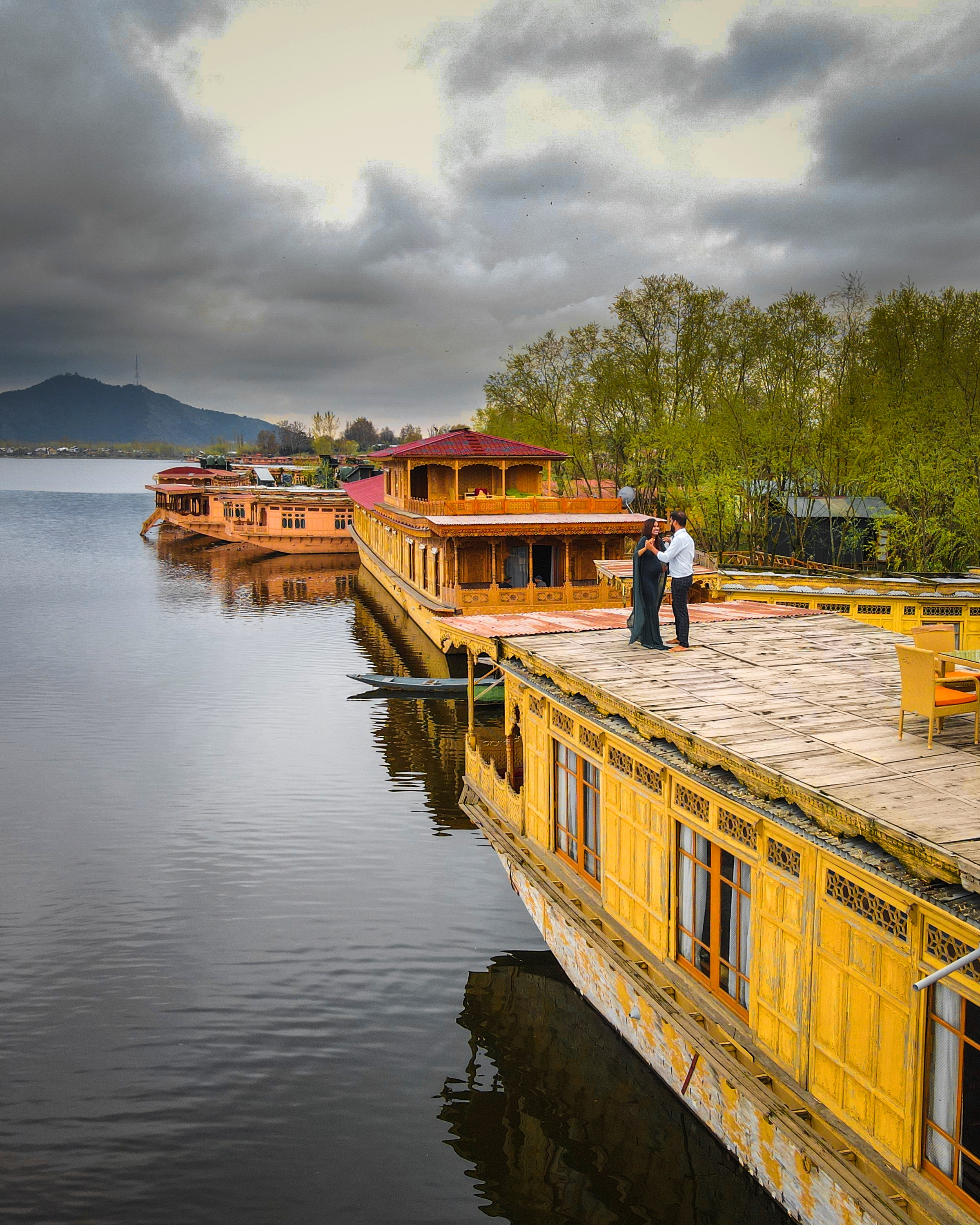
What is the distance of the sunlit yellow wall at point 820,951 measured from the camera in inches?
266

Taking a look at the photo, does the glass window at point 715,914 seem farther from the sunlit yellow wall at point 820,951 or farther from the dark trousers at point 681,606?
the dark trousers at point 681,606

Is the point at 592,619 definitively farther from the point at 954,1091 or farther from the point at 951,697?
the point at 954,1091

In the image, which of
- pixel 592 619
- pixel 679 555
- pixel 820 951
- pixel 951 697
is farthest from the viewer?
pixel 592 619

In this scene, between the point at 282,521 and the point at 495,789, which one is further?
the point at 282,521

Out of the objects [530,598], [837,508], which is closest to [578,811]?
[530,598]

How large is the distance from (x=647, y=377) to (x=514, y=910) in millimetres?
43085

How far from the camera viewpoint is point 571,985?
13836mm

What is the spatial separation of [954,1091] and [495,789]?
1015 centimetres

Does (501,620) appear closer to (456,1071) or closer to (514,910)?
(514,910)

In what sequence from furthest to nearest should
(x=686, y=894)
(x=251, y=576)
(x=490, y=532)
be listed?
1. (x=251, y=576)
2. (x=490, y=532)
3. (x=686, y=894)

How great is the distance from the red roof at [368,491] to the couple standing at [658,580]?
42.4 m

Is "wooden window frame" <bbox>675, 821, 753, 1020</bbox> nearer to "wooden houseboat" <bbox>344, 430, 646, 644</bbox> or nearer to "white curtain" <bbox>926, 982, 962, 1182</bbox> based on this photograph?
"white curtain" <bbox>926, 982, 962, 1182</bbox>

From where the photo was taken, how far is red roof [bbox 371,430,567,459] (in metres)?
43.2

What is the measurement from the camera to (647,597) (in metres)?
14.0
